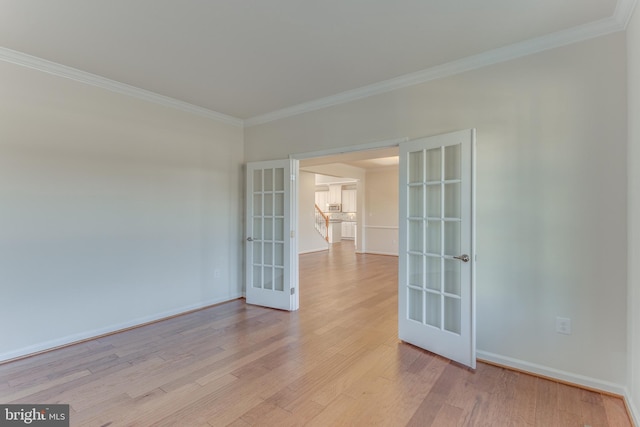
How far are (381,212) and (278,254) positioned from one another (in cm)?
596

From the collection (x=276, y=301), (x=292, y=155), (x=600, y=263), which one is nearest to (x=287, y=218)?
(x=292, y=155)

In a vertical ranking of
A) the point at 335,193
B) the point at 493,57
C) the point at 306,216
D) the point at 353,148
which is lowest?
the point at 306,216

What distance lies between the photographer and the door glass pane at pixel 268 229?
→ 14.4 ft

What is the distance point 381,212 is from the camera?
31.7 feet

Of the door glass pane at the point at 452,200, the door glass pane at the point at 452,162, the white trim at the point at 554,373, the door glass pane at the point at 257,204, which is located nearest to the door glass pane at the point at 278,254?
the door glass pane at the point at 257,204

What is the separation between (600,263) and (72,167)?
4.75 meters

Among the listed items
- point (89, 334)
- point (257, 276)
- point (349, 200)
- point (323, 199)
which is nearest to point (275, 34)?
point (257, 276)

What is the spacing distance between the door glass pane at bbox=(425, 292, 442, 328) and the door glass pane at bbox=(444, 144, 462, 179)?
3.74 feet

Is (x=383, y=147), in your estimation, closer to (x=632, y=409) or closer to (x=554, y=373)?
(x=554, y=373)

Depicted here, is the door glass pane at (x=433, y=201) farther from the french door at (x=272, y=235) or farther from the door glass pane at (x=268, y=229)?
the door glass pane at (x=268, y=229)

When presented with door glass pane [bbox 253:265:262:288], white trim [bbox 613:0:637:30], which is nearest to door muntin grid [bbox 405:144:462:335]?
white trim [bbox 613:0:637:30]

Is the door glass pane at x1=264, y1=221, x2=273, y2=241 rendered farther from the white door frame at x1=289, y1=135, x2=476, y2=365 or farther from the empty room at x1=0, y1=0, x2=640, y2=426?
the empty room at x1=0, y1=0, x2=640, y2=426

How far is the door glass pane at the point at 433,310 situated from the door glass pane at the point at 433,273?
88 millimetres

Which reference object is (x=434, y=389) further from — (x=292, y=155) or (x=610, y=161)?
(x=292, y=155)
